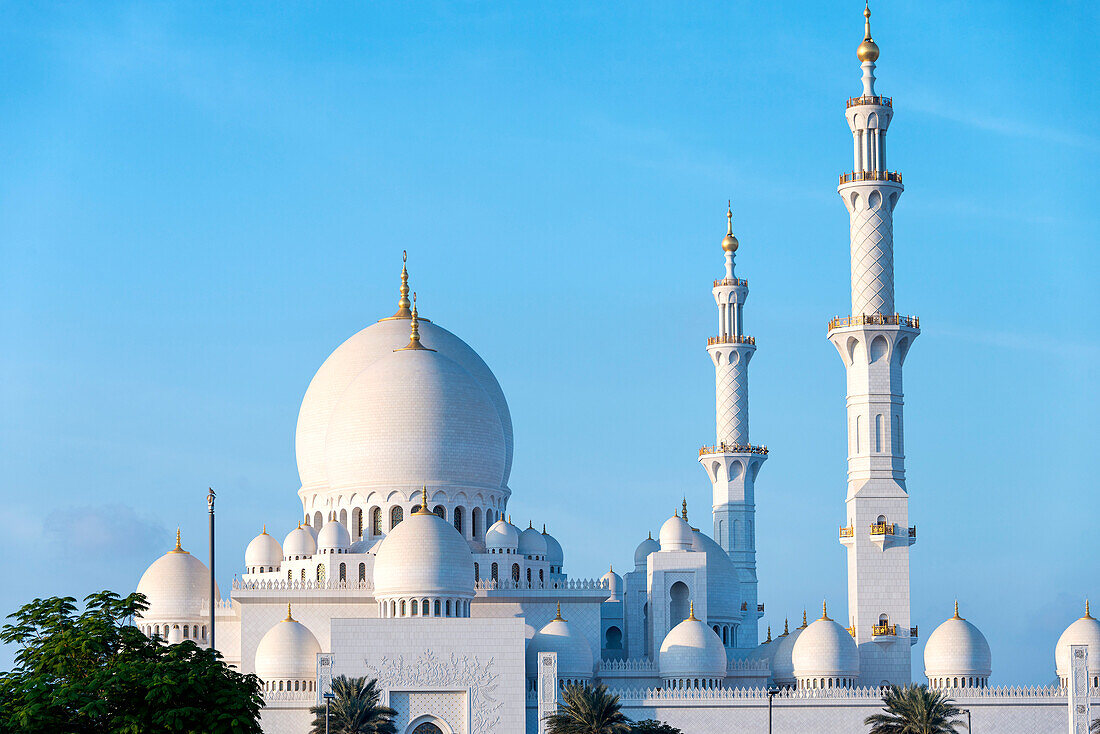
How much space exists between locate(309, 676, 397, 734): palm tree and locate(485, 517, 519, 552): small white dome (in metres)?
8.68

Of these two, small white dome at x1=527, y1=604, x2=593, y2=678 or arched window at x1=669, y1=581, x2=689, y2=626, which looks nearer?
small white dome at x1=527, y1=604, x2=593, y2=678

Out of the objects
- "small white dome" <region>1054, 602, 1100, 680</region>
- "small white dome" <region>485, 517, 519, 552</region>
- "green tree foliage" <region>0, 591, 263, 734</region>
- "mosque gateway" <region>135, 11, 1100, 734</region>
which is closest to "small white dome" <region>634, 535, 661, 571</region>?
"mosque gateway" <region>135, 11, 1100, 734</region>

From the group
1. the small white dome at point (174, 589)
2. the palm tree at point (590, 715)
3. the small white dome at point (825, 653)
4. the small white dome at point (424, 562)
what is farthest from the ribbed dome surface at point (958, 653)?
the small white dome at point (174, 589)

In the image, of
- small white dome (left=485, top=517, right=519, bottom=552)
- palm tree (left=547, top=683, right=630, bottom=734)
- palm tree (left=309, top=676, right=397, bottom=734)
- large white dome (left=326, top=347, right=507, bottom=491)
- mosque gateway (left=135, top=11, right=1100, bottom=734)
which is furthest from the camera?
large white dome (left=326, top=347, right=507, bottom=491)

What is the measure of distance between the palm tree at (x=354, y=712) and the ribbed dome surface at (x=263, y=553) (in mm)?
10213

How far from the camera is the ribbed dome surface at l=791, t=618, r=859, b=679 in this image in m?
50.4

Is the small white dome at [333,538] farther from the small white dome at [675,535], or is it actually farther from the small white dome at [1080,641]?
the small white dome at [1080,641]

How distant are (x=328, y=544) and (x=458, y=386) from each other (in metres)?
6.67

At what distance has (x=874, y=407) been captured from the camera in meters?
52.7

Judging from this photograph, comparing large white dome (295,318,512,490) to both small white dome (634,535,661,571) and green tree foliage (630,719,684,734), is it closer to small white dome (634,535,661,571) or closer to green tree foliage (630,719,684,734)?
small white dome (634,535,661,571)

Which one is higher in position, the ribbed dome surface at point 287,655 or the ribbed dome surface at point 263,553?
the ribbed dome surface at point 263,553

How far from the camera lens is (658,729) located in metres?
44.8

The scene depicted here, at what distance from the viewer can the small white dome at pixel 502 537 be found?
5469 cm

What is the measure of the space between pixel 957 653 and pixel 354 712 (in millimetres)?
17689
